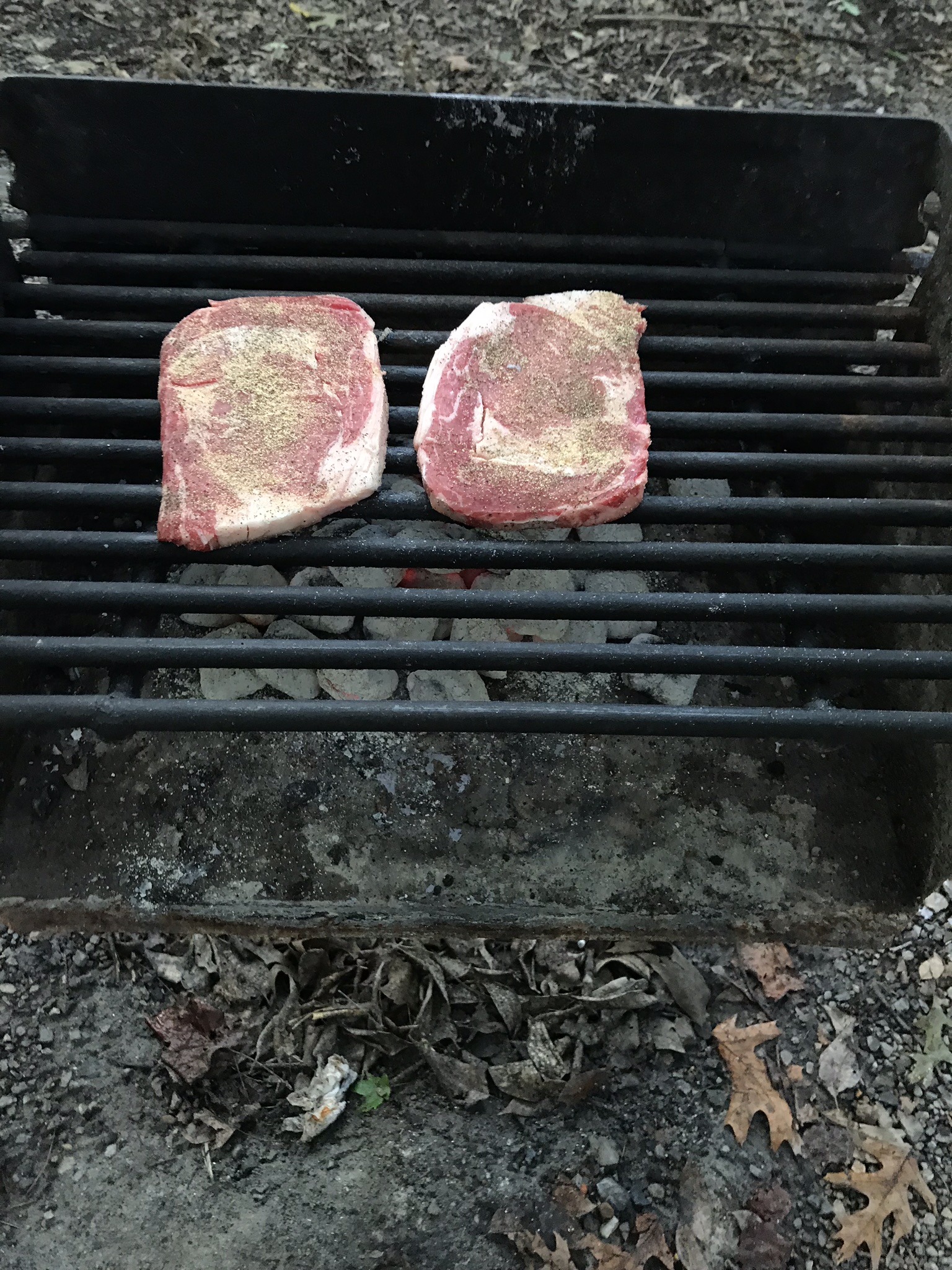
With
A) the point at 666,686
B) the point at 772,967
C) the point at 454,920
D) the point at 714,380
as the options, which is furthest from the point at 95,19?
the point at 772,967

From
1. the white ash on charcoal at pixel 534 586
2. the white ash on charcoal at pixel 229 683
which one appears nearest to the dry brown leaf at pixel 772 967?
the white ash on charcoal at pixel 534 586

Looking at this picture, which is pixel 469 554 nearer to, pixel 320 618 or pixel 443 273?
pixel 320 618

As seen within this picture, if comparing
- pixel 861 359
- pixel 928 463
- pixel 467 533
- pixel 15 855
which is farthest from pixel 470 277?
pixel 15 855

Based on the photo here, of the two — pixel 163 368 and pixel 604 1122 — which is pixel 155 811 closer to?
pixel 163 368

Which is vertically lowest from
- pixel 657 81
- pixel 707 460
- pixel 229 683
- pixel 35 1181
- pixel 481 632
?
pixel 35 1181

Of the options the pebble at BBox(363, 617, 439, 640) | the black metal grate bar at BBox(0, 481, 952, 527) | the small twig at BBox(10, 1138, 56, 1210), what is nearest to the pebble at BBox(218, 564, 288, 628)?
the pebble at BBox(363, 617, 439, 640)

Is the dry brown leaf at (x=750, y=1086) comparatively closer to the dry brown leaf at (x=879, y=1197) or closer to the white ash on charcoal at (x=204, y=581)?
the dry brown leaf at (x=879, y=1197)
